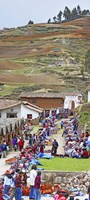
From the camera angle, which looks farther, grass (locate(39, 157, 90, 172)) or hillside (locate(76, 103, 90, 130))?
hillside (locate(76, 103, 90, 130))

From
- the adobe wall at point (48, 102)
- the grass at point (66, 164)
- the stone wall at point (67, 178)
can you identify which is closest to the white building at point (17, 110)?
the adobe wall at point (48, 102)

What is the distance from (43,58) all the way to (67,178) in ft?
278

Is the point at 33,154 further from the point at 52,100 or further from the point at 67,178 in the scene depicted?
the point at 52,100

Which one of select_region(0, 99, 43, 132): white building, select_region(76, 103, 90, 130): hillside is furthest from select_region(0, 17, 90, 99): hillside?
select_region(76, 103, 90, 130): hillside

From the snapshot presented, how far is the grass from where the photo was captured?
25.7 meters

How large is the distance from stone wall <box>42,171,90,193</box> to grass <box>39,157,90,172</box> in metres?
0.84

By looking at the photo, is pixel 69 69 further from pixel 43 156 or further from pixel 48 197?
pixel 48 197

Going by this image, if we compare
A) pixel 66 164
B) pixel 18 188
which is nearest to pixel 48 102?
pixel 66 164

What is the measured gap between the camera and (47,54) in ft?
366

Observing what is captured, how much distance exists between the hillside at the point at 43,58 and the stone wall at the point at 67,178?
48.8m

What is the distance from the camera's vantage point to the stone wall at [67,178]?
2323 centimetres

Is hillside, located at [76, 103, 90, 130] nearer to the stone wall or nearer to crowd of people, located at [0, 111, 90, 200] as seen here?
crowd of people, located at [0, 111, 90, 200]

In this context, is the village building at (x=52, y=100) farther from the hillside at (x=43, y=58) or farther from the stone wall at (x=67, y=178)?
the stone wall at (x=67, y=178)

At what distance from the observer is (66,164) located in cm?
2700
